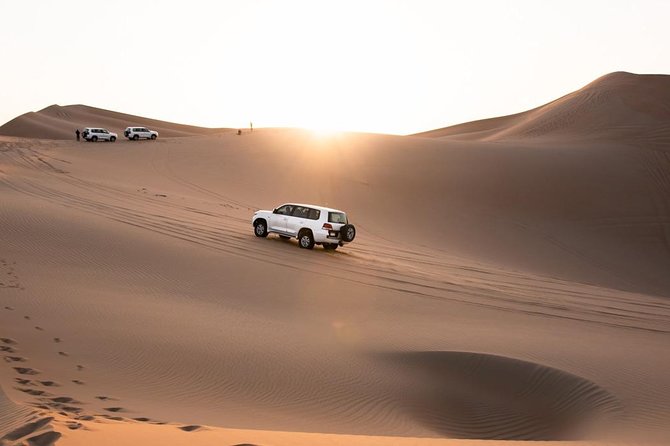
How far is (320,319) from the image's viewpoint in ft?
45.0

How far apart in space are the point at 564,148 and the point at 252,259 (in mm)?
40153

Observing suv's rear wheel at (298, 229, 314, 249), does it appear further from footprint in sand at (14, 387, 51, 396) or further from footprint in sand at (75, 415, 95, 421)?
footprint in sand at (75, 415, 95, 421)

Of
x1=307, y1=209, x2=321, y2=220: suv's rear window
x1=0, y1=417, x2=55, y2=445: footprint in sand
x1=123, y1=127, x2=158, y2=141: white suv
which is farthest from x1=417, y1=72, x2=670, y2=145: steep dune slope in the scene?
x1=0, y1=417, x2=55, y2=445: footprint in sand

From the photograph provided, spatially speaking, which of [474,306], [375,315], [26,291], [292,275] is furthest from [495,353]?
[26,291]

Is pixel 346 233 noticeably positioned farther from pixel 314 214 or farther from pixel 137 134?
pixel 137 134

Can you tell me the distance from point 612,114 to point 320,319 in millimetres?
65175

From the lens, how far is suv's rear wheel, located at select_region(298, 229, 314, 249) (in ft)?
72.3

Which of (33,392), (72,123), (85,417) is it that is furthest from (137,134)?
(72,123)

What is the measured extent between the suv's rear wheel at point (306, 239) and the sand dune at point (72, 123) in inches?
3590

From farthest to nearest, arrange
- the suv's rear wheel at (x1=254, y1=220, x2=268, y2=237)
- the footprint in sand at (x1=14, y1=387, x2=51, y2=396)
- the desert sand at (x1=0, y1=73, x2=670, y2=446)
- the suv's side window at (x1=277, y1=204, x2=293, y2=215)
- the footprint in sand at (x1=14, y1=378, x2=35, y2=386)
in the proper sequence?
the suv's rear wheel at (x1=254, y1=220, x2=268, y2=237) → the suv's side window at (x1=277, y1=204, x2=293, y2=215) → the desert sand at (x1=0, y1=73, x2=670, y2=446) → the footprint in sand at (x1=14, y1=378, x2=35, y2=386) → the footprint in sand at (x1=14, y1=387, x2=51, y2=396)

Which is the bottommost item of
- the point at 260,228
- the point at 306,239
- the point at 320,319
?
the point at 320,319

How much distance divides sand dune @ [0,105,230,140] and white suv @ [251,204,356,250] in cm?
8995

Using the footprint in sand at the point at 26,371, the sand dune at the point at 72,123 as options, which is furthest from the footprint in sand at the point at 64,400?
the sand dune at the point at 72,123

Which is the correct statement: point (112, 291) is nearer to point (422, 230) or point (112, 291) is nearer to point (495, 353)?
point (495, 353)
